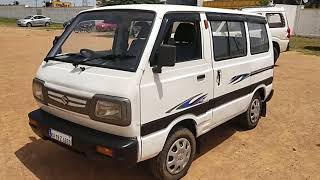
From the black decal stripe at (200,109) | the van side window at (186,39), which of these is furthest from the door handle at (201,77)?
the black decal stripe at (200,109)

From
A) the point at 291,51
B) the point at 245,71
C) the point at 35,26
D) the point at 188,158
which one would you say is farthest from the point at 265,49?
the point at 35,26

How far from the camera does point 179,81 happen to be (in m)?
4.05

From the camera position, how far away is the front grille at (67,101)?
147 inches

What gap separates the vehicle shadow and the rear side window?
9586 millimetres

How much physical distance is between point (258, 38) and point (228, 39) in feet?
4.04

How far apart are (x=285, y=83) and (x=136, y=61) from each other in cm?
769

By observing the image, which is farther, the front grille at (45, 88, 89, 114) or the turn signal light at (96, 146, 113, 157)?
the front grille at (45, 88, 89, 114)

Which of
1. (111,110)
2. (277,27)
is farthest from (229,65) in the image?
(277,27)

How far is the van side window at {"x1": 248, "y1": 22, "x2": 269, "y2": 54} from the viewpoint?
5.74 m

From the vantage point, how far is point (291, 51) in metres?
19.1

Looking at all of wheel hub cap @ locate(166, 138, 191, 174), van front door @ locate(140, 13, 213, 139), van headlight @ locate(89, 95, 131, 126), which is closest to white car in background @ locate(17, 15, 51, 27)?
van front door @ locate(140, 13, 213, 139)

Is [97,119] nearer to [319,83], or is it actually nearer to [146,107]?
[146,107]

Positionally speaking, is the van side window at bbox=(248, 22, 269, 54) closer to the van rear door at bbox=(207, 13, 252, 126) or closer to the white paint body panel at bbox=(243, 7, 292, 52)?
the van rear door at bbox=(207, 13, 252, 126)

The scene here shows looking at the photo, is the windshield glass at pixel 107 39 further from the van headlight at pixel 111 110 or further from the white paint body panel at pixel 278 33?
the white paint body panel at pixel 278 33
